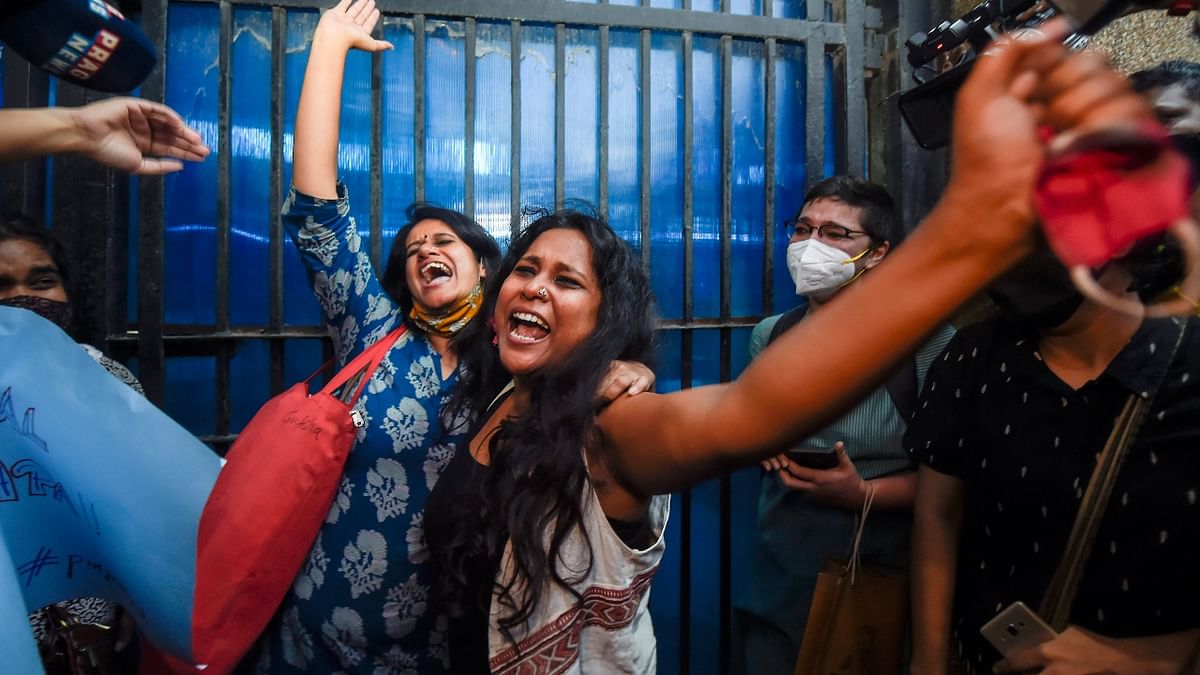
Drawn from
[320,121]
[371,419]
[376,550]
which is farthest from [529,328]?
[320,121]

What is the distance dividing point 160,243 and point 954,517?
2.53 m

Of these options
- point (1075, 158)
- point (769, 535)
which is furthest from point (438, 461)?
point (1075, 158)

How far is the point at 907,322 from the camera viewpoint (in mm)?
641

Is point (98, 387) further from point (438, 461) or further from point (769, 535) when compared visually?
point (769, 535)

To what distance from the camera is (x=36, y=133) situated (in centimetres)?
134

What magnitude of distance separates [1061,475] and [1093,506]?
0.07 meters

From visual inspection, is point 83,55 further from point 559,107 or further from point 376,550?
point 559,107

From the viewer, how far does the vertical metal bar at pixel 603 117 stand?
96.1 inches

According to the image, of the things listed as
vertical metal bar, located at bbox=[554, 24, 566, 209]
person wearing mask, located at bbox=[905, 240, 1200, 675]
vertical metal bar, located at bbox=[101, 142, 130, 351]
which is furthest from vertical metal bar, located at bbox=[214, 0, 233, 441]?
person wearing mask, located at bbox=[905, 240, 1200, 675]

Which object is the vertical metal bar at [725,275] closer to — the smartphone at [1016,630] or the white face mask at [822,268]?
the white face mask at [822,268]

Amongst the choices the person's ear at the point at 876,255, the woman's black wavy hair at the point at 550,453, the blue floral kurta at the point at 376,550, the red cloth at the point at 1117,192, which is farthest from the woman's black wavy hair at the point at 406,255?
the red cloth at the point at 1117,192

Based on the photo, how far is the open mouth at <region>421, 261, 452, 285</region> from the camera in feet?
6.30

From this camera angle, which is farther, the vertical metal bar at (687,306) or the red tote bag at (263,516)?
the vertical metal bar at (687,306)

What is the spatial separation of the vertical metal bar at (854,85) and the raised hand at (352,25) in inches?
68.8
